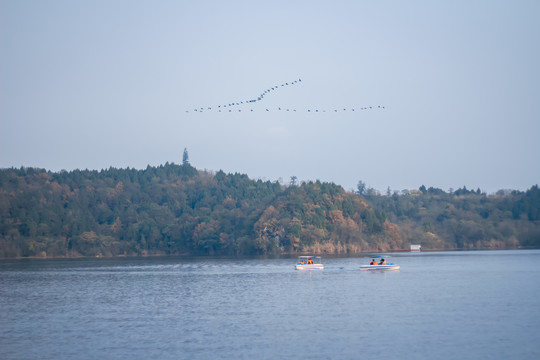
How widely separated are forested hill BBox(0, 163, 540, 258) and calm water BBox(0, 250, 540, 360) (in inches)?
Answer: 2902

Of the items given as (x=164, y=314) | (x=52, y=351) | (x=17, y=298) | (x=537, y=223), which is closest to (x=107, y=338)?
(x=52, y=351)

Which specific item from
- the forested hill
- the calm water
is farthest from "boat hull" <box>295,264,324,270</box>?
the forested hill

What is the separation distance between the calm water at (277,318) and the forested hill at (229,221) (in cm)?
7370

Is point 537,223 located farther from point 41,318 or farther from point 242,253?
point 41,318

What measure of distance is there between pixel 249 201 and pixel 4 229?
225 feet

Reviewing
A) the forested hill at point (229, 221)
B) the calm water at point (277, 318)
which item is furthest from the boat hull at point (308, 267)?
the forested hill at point (229, 221)

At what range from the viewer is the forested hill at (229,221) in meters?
142

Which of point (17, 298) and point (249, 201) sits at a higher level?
point (249, 201)

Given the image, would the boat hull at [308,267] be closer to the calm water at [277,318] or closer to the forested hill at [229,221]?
the calm water at [277,318]

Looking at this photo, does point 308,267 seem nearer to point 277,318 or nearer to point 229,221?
point 277,318

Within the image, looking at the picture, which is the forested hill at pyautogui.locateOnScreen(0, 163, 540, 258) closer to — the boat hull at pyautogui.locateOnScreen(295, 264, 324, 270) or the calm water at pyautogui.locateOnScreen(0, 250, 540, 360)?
the boat hull at pyautogui.locateOnScreen(295, 264, 324, 270)

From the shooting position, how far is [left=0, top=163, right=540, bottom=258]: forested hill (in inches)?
5586

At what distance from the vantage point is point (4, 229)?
456 feet

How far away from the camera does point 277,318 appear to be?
41375 mm
